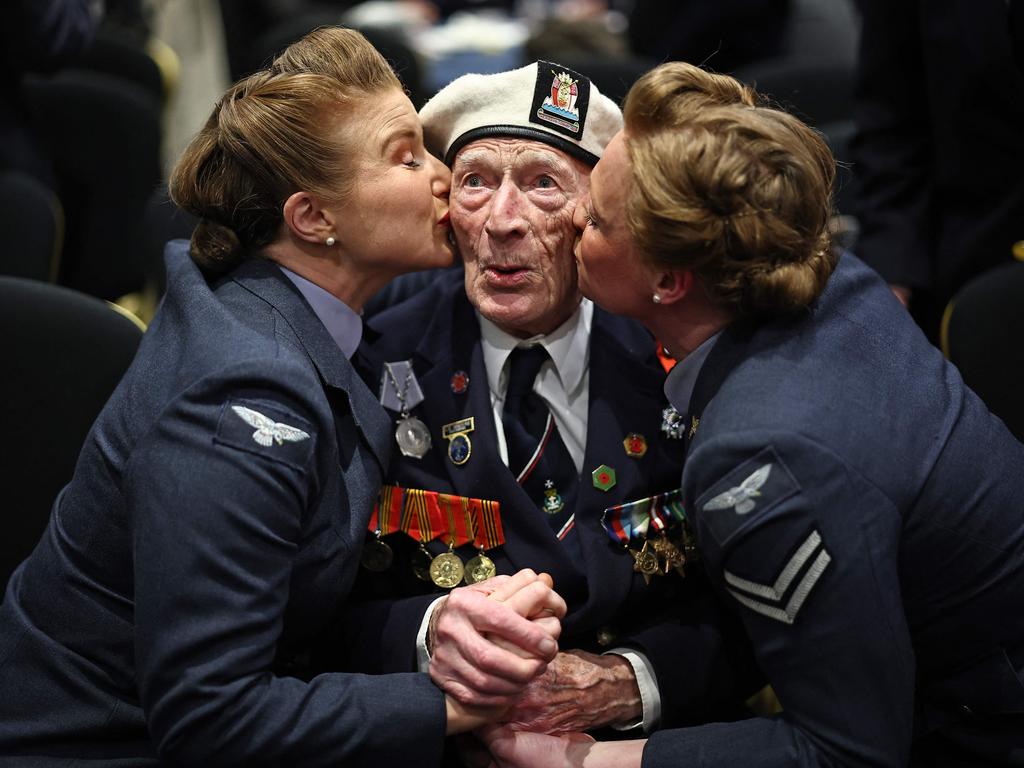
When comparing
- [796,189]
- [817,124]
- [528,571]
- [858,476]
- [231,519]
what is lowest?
[817,124]

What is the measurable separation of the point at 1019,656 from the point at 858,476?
0.43 meters

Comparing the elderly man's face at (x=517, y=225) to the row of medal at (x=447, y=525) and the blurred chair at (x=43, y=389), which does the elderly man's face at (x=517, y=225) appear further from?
the blurred chair at (x=43, y=389)

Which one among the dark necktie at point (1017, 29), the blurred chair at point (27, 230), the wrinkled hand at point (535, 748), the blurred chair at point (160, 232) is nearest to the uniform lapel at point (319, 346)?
the wrinkled hand at point (535, 748)

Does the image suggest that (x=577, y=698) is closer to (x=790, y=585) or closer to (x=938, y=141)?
(x=790, y=585)

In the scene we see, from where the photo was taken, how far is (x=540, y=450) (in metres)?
1.98

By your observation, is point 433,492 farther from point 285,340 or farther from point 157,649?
point 157,649

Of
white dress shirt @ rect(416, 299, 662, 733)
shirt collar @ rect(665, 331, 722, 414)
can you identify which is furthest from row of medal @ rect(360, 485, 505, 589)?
shirt collar @ rect(665, 331, 722, 414)

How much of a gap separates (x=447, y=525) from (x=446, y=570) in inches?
2.7

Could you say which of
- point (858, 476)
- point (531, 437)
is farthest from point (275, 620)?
point (858, 476)

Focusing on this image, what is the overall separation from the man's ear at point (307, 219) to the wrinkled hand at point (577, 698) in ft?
2.43

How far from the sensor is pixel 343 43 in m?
1.91

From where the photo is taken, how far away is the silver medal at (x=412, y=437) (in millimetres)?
1973

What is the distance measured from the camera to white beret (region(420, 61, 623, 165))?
1.97 metres

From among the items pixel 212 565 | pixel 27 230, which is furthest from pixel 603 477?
pixel 27 230
